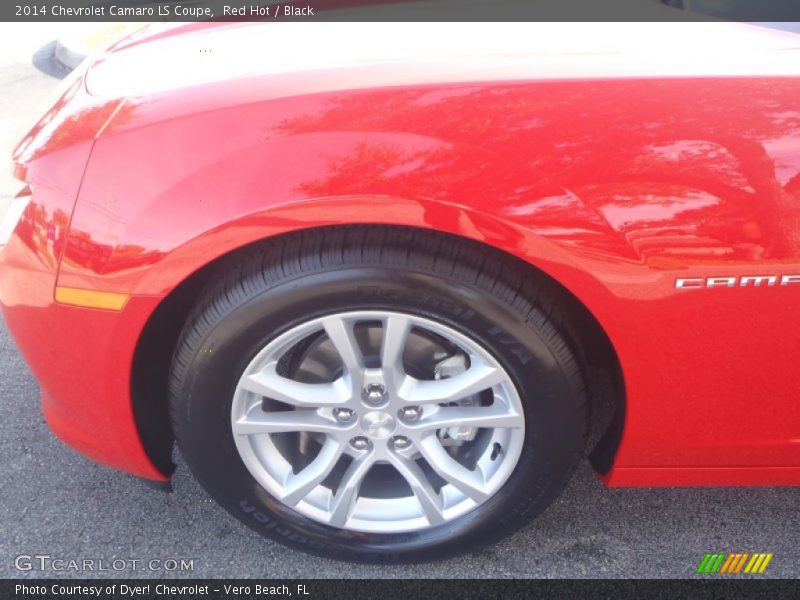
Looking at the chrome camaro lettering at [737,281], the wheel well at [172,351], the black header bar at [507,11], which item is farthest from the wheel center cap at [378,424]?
the black header bar at [507,11]

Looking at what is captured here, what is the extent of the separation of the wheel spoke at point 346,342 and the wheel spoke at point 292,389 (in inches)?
3.1

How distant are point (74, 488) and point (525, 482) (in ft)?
4.38

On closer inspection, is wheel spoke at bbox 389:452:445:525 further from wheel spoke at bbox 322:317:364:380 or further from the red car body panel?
the red car body panel

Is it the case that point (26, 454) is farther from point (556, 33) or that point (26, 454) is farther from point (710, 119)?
point (710, 119)

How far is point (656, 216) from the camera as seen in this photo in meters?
1.44

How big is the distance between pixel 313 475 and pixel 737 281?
3.54ft

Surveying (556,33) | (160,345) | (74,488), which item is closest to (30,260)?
(160,345)

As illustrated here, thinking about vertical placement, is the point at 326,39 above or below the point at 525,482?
above

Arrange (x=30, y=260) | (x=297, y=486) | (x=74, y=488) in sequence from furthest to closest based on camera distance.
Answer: (x=74, y=488) → (x=297, y=486) → (x=30, y=260)

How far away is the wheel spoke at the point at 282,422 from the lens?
5.63 ft

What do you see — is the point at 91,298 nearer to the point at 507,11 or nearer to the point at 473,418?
the point at 473,418

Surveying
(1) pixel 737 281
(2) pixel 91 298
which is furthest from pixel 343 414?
(1) pixel 737 281

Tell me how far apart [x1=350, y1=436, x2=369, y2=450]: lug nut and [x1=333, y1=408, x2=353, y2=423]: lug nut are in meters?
0.06

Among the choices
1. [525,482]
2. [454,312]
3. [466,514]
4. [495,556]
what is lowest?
[495,556]
